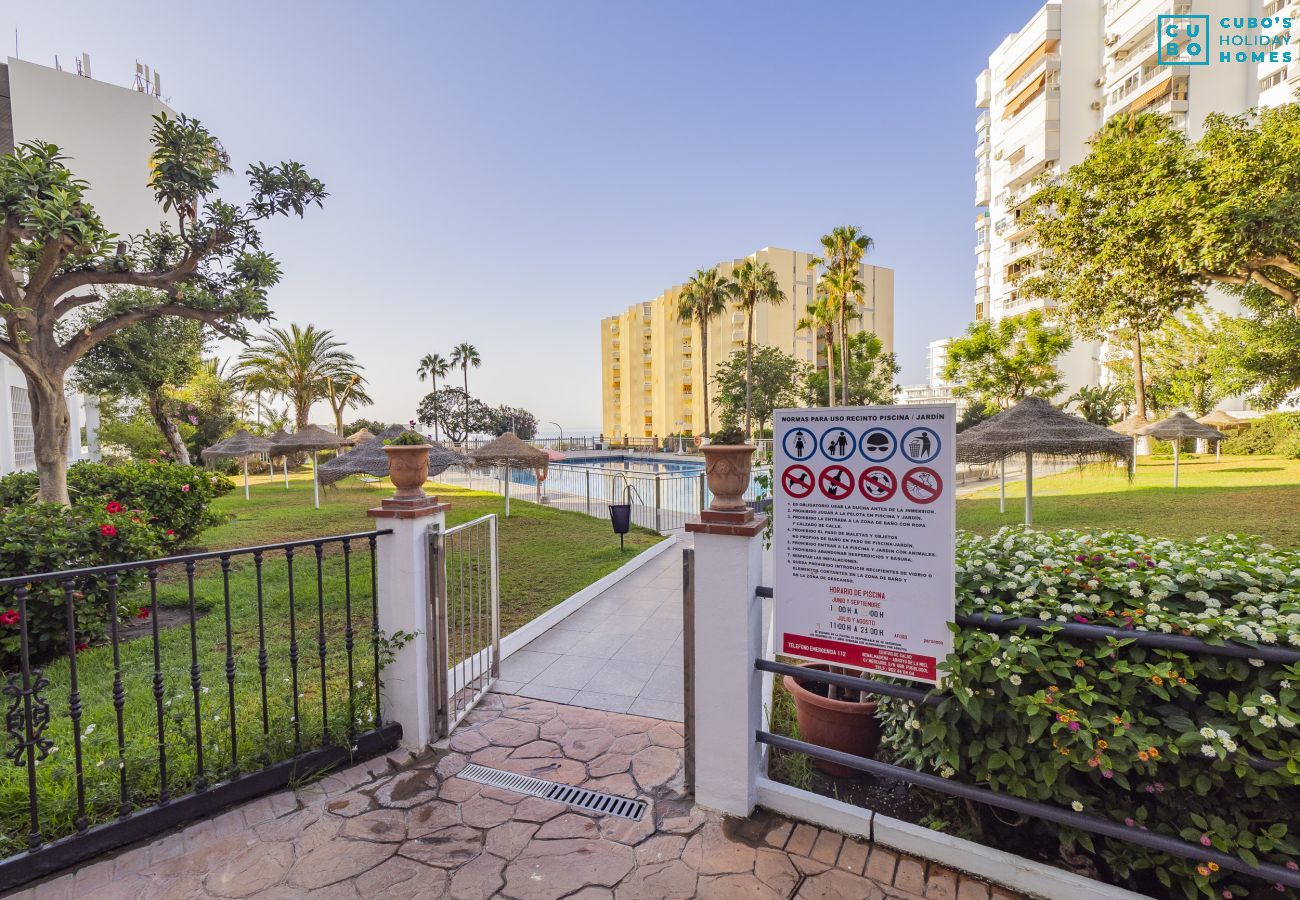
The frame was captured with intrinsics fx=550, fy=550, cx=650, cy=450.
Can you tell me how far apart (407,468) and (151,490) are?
8321mm

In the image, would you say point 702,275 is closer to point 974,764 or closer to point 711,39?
point 711,39

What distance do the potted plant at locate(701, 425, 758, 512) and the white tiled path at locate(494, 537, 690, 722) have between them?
71.3 inches

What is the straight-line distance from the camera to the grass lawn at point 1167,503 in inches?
369

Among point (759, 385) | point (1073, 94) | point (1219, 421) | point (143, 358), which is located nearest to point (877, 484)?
point (143, 358)

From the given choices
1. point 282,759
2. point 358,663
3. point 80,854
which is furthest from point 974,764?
point 358,663

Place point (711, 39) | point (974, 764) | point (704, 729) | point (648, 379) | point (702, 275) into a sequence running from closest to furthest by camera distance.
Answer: point (974, 764) → point (704, 729) → point (711, 39) → point (702, 275) → point (648, 379)

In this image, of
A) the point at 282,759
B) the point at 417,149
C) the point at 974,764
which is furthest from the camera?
the point at 417,149

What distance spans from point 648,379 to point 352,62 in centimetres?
5191

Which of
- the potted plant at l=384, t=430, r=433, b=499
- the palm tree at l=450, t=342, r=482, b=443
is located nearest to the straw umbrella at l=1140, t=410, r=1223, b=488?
the potted plant at l=384, t=430, r=433, b=499

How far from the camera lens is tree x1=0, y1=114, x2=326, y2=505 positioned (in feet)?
20.8

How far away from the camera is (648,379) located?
2363 inches

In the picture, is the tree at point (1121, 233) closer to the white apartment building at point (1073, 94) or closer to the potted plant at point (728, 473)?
the potted plant at point (728, 473)

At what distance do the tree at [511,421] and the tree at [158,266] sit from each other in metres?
42.2

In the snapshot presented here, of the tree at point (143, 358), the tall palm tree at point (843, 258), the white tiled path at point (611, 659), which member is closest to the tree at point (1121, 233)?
the white tiled path at point (611, 659)
